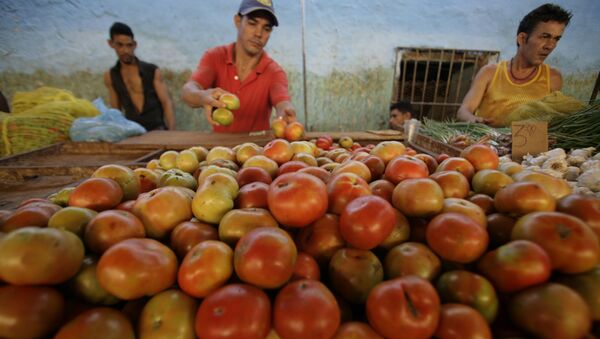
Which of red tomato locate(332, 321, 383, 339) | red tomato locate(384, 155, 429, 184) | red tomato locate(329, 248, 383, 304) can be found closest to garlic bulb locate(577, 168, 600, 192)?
red tomato locate(384, 155, 429, 184)

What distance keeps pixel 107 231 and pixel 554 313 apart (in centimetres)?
107

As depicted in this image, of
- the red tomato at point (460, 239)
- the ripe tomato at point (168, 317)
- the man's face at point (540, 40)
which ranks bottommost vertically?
the ripe tomato at point (168, 317)

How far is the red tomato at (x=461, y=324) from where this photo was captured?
0.58 meters

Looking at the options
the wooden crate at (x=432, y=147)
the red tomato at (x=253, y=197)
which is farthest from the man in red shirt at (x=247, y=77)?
the red tomato at (x=253, y=197)

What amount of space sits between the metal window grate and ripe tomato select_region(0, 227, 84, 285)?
271 inches

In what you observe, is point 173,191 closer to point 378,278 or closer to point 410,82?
point 378,278

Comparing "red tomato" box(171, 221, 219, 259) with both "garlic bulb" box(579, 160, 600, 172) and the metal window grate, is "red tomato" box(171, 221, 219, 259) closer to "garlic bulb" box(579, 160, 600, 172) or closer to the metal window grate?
"garlic bulb" box(579, 160, 600, 172)

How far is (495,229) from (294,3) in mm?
6356

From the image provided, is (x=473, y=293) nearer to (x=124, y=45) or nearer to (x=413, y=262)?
(x=413, y=262)

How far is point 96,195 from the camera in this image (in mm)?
943

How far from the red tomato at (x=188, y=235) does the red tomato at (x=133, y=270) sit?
0.30ft

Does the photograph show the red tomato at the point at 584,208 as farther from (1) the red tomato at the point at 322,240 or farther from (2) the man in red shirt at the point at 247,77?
(2) the man in red shirt at the point at 247,77

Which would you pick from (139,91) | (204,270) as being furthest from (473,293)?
(139,91)

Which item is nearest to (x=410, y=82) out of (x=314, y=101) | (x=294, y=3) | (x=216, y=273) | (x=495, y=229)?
(x=314, y=101)
